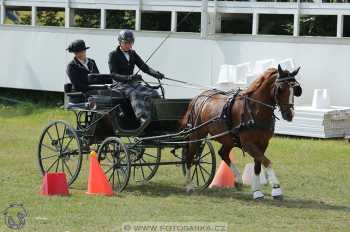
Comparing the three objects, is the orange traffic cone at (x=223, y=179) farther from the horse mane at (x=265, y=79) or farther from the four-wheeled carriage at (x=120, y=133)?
the horse mane at (x=265, y=79)

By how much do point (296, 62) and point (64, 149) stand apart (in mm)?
7414

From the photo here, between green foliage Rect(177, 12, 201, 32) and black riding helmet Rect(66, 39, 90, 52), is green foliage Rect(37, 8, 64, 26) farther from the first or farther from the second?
black riding helmet Rect(66, 39, 90, 52)

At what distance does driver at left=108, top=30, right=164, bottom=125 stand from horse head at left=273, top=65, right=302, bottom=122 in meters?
1.86

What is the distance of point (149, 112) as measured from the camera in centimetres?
1312

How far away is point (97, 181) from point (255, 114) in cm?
227

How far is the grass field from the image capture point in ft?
35.2

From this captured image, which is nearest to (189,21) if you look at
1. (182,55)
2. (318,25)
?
(182,55)

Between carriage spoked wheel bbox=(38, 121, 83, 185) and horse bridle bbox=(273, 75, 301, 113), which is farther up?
horse bridle bbox=(273, 75, 301, 113)

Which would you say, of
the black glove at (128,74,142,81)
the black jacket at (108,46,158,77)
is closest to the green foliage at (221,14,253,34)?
the black jacket at (108,46,158,77)

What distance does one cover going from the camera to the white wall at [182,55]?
1980 cm

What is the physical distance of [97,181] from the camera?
12.8 metres

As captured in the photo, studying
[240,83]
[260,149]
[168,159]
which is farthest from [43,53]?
[260,149]

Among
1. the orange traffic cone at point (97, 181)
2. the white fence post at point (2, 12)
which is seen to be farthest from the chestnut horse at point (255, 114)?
the white fence post at point (2, 12)

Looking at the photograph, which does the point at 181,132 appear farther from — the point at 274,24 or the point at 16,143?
the point at 274,24
